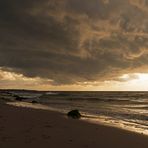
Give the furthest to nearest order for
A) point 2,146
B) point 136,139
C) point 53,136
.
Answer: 1. point 136,139
2. point 53,136
3. point 2,146

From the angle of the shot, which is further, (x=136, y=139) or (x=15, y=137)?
(x=136, y=139)

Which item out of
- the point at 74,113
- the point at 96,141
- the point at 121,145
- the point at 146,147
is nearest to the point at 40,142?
the point at 96,141

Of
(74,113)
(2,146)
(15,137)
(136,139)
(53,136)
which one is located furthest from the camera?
(74,113)

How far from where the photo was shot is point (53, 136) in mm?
11766

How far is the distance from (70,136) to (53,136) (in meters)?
0.76

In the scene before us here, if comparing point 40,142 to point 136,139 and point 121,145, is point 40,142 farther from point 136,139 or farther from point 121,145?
point 136,139

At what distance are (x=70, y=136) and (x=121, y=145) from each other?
2232 millimetres

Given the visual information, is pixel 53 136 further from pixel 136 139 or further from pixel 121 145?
pixel 136 139

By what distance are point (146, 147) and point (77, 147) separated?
2.91 metres

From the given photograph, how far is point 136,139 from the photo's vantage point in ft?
41.8

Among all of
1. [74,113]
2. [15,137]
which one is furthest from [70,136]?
[74,113]

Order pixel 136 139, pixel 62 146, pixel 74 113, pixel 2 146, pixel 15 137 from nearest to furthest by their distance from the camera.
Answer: pixel 2 146
pixel 62 146
pixel 15 137
pixel 136 139
pixel 74 113

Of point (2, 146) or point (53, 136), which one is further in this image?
point (53, 136)

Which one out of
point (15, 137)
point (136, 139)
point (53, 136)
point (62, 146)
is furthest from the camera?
point (136, 139)
